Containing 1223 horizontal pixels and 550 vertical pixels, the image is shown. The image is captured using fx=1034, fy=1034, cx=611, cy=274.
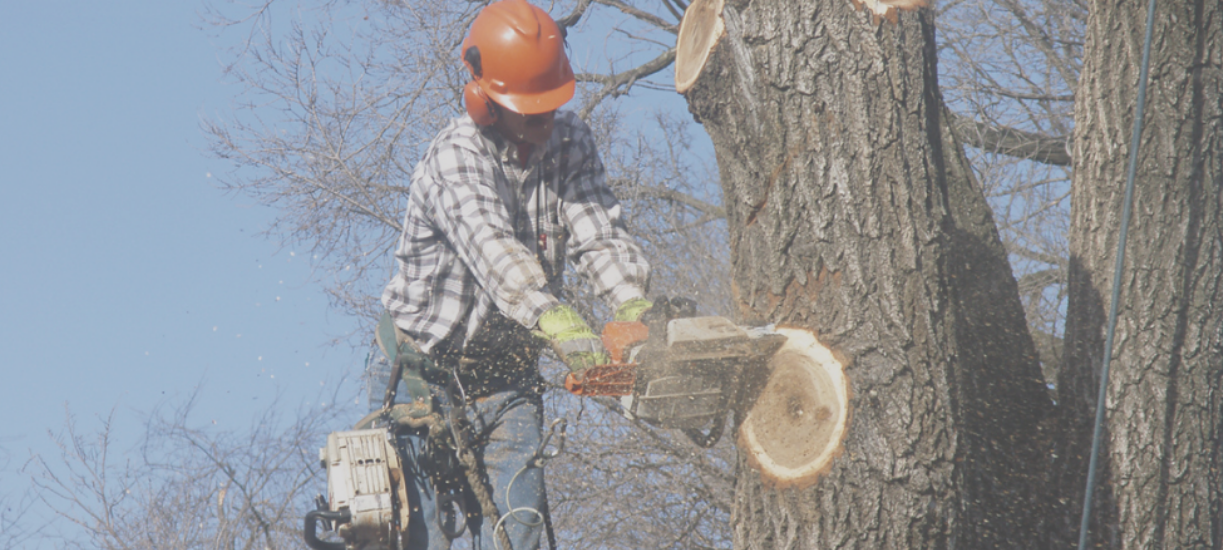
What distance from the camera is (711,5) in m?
2.97

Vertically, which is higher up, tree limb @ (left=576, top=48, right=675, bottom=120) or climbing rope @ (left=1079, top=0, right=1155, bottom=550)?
tree limb @ (left=576, top=48, right=675, bottom=120)

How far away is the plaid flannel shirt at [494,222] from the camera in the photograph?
3322 millimetres

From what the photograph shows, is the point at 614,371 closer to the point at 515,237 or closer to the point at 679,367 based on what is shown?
the point at 679,367

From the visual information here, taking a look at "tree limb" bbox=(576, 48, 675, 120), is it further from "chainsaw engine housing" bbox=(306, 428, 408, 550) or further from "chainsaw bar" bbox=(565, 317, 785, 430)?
"chainsaw bar" bbox=(565, 317, 785, 430)

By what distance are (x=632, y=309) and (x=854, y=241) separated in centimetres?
81

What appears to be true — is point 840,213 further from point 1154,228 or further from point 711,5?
point 1154,228

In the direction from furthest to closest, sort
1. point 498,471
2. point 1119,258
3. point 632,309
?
point 498,471 < point 632,309 < point 1119,258

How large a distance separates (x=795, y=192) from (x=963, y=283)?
1.15 meters

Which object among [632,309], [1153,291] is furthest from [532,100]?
[1153,291]

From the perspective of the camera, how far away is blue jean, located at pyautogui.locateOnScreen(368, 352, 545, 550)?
3.46 metres

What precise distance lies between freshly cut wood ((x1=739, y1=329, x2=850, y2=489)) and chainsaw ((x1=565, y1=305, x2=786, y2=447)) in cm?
6

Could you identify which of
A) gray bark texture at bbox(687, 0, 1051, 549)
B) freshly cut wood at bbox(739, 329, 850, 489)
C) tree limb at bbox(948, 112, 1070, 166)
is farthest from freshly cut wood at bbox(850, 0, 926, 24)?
tree limb at bbox(948, 112, 1070, 166)

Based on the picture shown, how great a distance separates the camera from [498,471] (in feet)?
11.6

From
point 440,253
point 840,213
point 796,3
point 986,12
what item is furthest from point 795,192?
point 986,12
